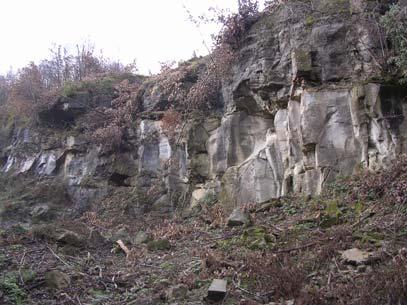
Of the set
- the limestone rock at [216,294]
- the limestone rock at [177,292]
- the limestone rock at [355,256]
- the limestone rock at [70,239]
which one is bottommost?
the limestone rock at [177,292]

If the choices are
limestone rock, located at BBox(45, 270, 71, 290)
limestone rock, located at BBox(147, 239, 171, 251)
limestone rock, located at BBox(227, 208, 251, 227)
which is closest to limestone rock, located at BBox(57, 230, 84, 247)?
limestone rock, located at BBox(147, 239, 171, 251)

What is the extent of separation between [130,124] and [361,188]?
35.1 ft

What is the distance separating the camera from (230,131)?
1405cm

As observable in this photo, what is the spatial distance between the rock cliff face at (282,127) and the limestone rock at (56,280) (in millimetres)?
6378

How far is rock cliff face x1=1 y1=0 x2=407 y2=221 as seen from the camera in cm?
1063

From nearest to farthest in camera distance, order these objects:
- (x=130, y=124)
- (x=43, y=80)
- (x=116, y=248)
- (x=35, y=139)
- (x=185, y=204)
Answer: (x=116, y=248) < (x=185, y=204) < (x=130, y=124) < (x=35, y=139) < (x=43, y=80)

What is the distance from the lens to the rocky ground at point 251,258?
5551mm

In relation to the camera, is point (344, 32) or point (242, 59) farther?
point (242, 59)

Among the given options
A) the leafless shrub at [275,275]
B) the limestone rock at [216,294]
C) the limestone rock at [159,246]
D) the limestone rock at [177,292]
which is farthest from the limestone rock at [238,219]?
the limestone rock at [216,294]

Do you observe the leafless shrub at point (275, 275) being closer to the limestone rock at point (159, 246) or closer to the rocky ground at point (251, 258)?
the rocky ground at point (251, 258)

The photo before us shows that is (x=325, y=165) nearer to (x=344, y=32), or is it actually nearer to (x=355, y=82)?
(x=355, y=82)

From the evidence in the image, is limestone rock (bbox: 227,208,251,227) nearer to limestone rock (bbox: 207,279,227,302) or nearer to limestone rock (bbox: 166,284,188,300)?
limestone rock (bbox: 166,284,188,300)

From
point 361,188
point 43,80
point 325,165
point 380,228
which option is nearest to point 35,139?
point 43,80

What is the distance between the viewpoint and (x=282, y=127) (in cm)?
1251
